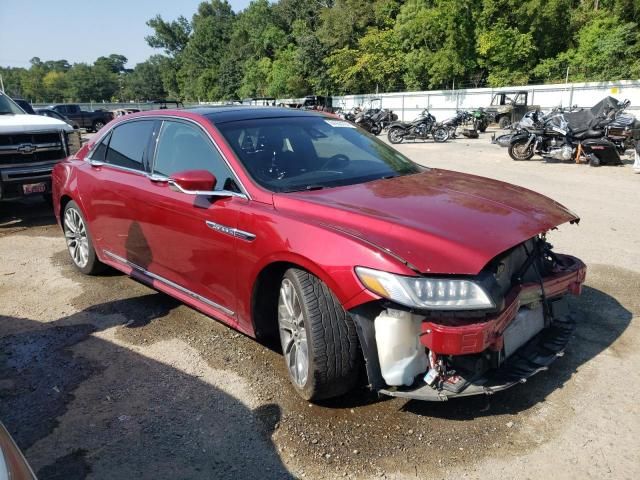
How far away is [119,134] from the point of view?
184 inches

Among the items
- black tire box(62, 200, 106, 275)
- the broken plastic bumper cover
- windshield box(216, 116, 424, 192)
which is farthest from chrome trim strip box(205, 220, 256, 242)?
black tire box(62, 200, 106, 275)

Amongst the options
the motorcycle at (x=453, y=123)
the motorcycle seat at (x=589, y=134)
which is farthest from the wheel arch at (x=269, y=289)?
the motorcycle at (x=453, y=123)

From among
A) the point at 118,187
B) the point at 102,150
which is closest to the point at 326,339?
the point at 118,187

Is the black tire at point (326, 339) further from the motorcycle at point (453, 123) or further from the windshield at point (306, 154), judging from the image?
the motorcycle at point (453, 123)

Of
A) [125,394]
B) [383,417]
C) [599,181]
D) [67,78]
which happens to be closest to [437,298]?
[383,417]

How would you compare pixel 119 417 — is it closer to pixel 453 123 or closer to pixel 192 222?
pixel 192 222

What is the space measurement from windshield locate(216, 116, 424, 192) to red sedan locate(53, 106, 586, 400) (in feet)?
0.05

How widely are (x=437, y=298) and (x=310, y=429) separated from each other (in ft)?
3.41

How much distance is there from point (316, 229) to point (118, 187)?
238 centimetres

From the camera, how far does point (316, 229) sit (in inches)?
106

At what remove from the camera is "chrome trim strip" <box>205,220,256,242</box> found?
3.05 m

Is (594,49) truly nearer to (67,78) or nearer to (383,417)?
(383,417)

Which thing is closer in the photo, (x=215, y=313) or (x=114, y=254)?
(x=215, y=313)

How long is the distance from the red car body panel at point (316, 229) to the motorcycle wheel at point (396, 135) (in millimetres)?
16836
